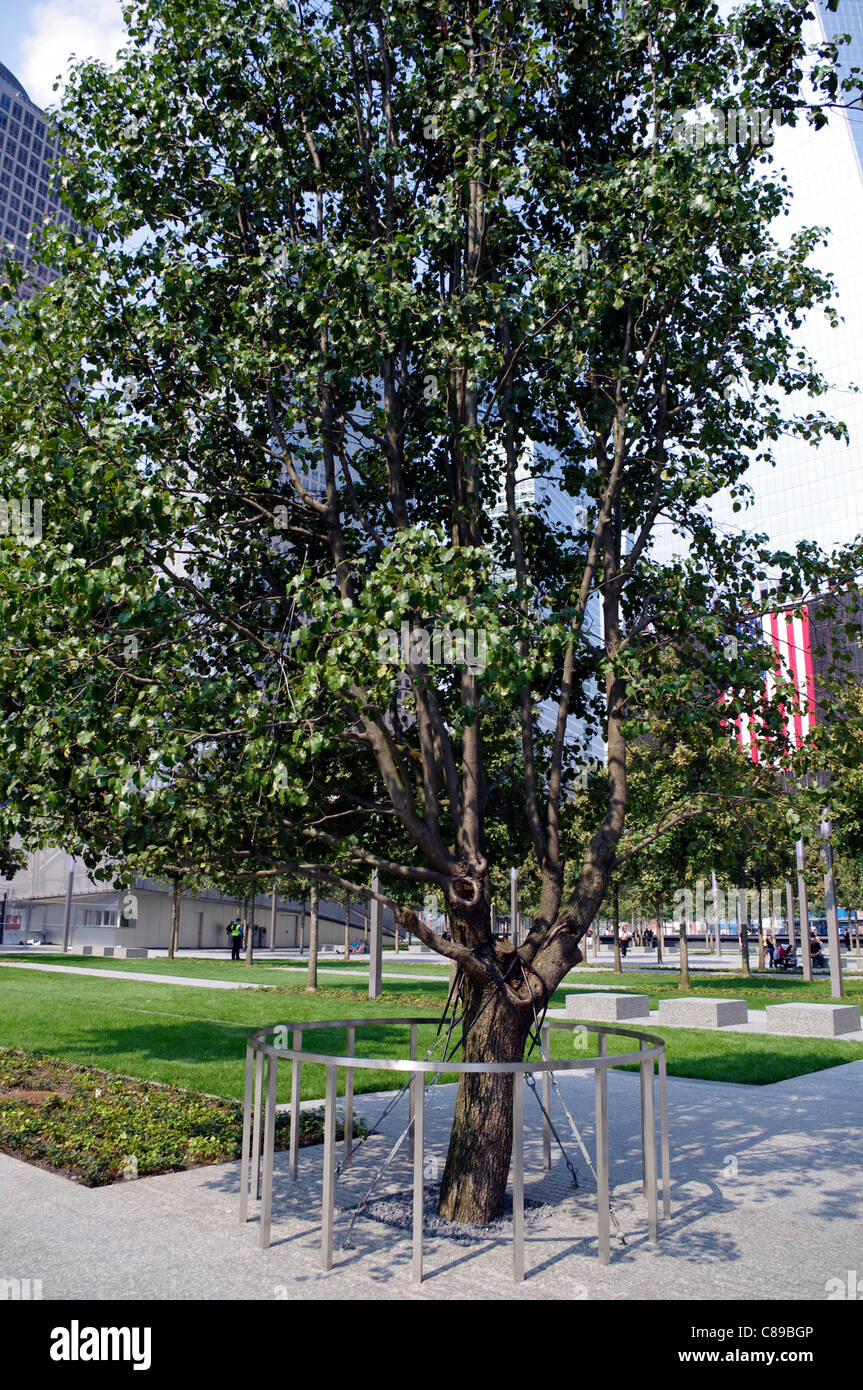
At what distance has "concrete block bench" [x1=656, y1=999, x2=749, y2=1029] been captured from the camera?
1775 centimetres

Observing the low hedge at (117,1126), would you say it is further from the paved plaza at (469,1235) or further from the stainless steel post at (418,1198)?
the stainless steel post at (418,1198)

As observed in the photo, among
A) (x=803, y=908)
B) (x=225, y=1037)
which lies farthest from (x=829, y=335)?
(x=225, y=1037)

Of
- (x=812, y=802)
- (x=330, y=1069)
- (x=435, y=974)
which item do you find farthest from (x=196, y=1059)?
(x=435, y=974)

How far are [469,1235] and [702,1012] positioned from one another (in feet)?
41.2

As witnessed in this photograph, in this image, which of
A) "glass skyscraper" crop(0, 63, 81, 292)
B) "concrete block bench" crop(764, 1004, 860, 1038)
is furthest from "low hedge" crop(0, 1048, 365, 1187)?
"glass skyscraper" crop(0, 63, 81, 292)

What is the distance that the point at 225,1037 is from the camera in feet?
49.3

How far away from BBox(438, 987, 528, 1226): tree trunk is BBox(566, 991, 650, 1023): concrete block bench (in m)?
11.3

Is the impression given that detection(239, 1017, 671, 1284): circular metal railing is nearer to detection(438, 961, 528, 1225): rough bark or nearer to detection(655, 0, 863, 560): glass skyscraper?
detection(438, 961, 528, 1225): rough bark

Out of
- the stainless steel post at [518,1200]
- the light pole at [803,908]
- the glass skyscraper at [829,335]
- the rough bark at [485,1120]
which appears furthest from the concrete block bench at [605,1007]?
the glass skyscraper at [829,335]

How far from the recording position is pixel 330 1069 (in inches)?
221

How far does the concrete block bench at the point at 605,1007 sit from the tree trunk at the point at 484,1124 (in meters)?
11.3

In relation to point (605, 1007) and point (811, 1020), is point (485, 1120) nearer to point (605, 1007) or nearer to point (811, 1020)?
point (605, 1007)
